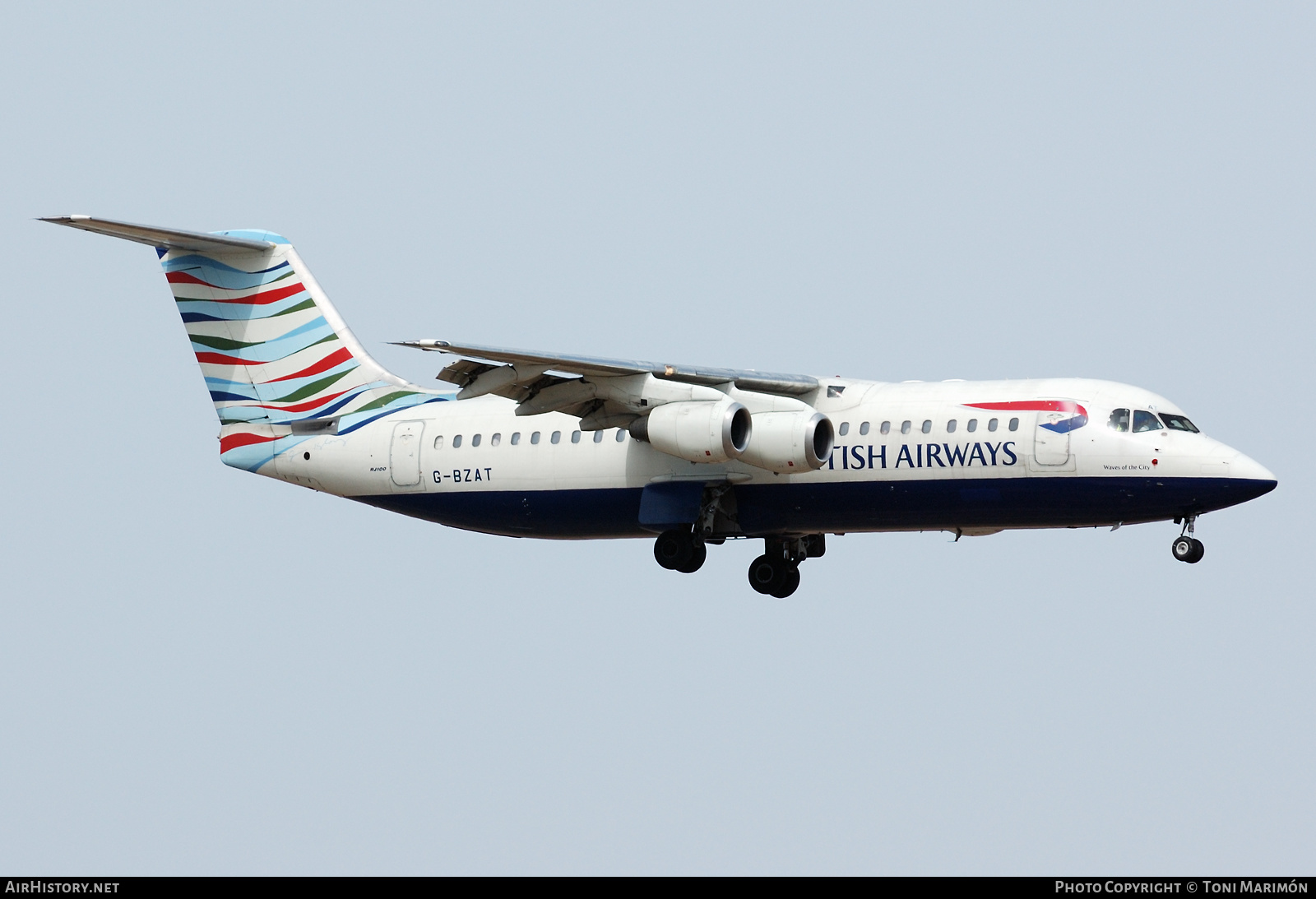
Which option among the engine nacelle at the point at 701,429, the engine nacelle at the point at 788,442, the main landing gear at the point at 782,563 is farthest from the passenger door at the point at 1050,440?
the main landing gear at the point at 782,563

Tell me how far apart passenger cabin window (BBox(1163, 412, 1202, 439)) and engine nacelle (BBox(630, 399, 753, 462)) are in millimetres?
4536

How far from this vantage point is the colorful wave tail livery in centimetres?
2538

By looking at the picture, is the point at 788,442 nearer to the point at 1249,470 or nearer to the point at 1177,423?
the point at 1177,423

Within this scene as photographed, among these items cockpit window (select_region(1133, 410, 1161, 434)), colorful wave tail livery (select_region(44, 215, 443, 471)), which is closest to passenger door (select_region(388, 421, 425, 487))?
colorful wave tail livery (select_region(44, 215, 443, 471))

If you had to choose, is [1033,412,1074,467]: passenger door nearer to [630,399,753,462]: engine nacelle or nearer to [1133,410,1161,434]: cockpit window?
[1133,410,1161,434]: cockpit window

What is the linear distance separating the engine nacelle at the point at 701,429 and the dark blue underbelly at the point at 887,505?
4.59 feet

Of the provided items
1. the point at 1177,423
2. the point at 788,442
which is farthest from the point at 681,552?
the point at 1177,423

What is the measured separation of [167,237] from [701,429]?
25.0ft

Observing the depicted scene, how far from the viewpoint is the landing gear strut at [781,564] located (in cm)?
2430

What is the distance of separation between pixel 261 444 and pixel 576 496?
4.59m

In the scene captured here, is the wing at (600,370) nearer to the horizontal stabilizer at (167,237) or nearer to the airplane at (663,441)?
the airplane at (663,441)

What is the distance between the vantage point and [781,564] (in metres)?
24.3
